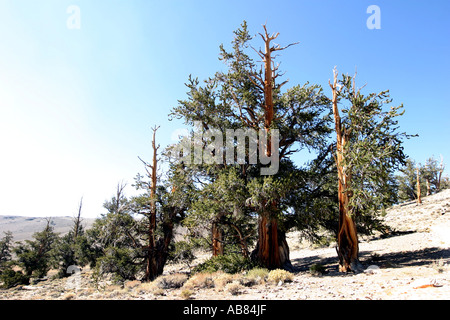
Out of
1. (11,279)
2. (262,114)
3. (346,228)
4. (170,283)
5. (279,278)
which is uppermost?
(262,114)

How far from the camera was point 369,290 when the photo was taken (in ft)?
17.6

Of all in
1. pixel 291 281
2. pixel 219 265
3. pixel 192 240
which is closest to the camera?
pixel 291 281

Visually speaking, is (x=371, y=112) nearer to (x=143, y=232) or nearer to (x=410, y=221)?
(x=143, y=232)

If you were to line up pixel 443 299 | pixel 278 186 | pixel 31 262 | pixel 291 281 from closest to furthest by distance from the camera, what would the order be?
pixel 443 299
pixel 291 281
pixel 278 186
pixel 31 262

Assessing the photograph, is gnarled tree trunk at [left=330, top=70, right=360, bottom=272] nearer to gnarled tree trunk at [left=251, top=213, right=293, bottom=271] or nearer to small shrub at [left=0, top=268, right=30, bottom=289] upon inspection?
gnarled tree trunk at [left=251, top=213, right=293, bottom=271]

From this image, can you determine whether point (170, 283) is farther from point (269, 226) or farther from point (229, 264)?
point (269, 226)

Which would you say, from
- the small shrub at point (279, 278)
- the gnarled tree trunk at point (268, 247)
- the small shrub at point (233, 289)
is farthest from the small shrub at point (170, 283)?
the gnarled tree trunk at point (268, 247)

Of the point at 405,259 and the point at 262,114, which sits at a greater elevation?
the point at 262,114

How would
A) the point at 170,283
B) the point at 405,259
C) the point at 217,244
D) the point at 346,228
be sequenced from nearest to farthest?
the point at 170,283, the point at 346,228, the point at 405,259, the point at 217,244

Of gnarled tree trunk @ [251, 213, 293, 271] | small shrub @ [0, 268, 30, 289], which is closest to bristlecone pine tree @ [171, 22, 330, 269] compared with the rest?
gnarled tree trunk @ [251, 213, 293, 271]

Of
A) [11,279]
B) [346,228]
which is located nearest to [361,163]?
[346,228]

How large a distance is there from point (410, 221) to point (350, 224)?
22.0 metres

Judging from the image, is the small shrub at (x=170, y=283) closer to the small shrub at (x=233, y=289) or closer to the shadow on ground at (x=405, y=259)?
the small shrub at (x=233, y=289)
